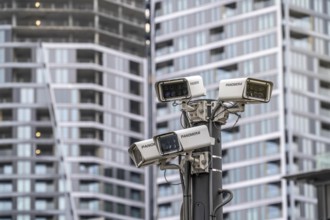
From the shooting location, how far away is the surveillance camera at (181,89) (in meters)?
18.5

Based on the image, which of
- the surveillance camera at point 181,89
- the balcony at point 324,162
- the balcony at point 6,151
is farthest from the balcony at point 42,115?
the surveillance camera at point 181,89

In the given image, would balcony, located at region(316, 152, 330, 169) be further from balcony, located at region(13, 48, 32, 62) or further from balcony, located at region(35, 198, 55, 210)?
balcony, located at region(13, 48, 32, 62)

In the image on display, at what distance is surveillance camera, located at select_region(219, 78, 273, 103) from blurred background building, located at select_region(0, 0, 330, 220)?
5018 inches

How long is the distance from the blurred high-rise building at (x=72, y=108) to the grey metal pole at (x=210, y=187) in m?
141

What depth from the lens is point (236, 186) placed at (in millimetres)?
149500

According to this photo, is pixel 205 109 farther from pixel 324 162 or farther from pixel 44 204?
pixel 44 204

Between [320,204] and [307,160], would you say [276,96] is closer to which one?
[307,160]

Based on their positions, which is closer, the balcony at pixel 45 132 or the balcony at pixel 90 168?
the balcony at pixel 90 168

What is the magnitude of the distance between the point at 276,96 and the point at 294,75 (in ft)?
11.4

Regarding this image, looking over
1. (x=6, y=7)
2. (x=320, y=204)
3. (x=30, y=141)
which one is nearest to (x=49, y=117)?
(x=30, y=141)

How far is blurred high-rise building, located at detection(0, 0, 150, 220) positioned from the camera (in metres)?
162

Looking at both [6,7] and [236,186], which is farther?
[6,7]

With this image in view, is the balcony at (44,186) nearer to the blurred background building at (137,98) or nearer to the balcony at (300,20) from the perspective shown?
the blurred background building at (137,98)

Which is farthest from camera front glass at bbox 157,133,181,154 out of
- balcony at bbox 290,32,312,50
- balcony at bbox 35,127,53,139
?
balcony at bbox 35,127,53,139
